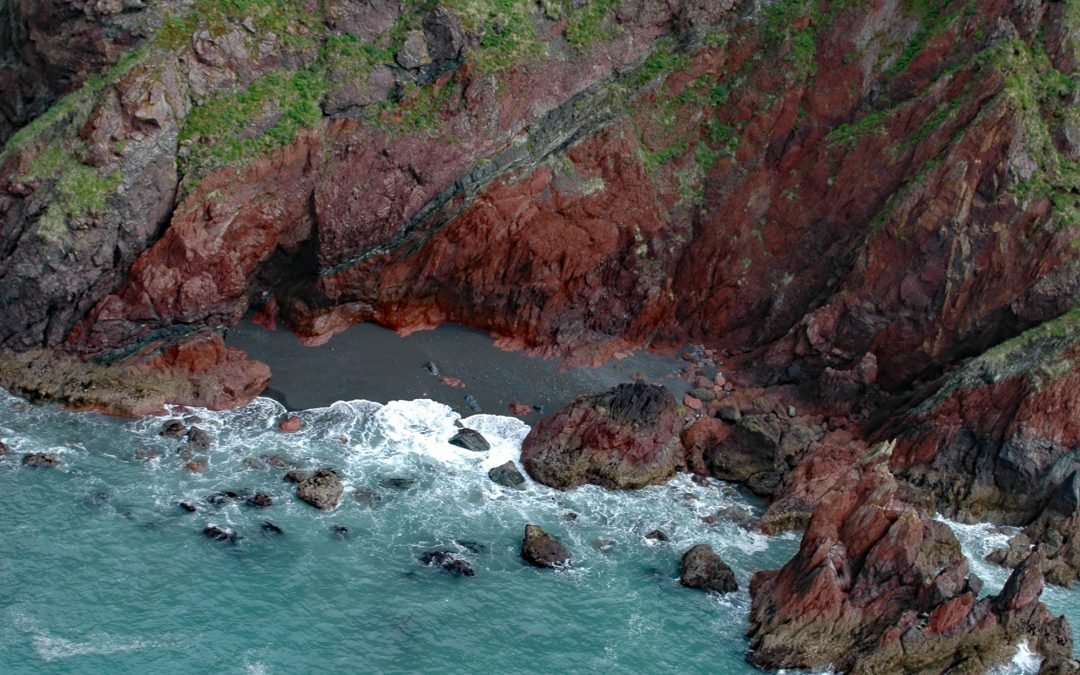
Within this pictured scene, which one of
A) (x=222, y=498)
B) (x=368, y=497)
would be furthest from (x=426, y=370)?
(x=222, y=498)

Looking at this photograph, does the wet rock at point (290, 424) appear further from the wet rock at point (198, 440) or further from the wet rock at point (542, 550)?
the wet rock at point (542, 550)

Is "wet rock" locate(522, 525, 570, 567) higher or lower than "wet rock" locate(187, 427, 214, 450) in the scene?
higher

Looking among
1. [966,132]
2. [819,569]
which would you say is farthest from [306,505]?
[966,132]

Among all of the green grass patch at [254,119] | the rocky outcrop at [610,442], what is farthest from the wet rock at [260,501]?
the green grass patch at [254,119]

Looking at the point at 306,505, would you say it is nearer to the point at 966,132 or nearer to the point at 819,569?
the point at 819,569

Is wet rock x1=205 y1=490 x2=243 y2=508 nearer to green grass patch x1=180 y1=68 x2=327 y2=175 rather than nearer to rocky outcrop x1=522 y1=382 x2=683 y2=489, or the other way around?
rocky outcrop x1=522 y1=382 x2=683 y2=489

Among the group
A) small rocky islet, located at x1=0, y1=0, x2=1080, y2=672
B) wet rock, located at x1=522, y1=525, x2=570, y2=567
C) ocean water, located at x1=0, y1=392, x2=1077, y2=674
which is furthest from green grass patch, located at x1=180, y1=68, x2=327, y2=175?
wet rock, located at x1=522, y1=525, x2=570, y2=567

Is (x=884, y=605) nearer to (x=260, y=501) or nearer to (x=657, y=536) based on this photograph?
(x=657, y=536)
